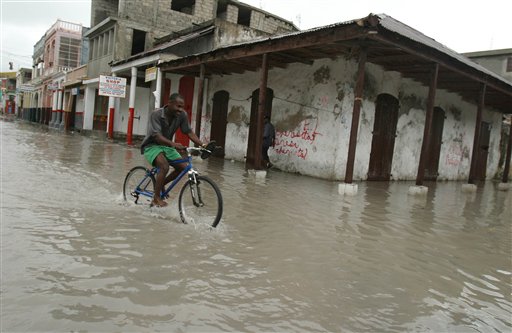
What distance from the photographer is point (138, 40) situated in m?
23.5

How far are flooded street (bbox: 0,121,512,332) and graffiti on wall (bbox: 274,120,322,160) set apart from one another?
15.7 ft

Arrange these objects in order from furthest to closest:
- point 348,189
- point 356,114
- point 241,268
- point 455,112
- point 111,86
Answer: point 111,86 < point 455,112 < point 348,189 < point 356,114 < point 241,268

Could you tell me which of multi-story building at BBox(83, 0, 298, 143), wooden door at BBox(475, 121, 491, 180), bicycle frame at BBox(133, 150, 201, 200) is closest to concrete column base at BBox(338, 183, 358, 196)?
bicycle frame at BBox(133, 150, 201, 200)

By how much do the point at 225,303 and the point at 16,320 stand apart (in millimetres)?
1288

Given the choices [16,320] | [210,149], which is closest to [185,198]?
[210,149]

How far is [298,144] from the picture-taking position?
11727 mm

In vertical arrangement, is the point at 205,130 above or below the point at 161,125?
above

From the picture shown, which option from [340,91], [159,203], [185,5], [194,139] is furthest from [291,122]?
[185,5]

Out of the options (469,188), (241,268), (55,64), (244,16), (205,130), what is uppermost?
(244,16)

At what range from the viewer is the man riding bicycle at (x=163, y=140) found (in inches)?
197

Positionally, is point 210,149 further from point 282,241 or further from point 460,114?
point 460,114

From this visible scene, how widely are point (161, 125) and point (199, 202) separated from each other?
1.13 metres

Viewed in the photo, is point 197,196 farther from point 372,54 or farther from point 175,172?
point 372,54

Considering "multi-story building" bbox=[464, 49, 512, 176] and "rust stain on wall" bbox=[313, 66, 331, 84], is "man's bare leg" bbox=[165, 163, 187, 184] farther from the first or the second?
"multi-story building" bbox=[464, 49, 512, 176]
